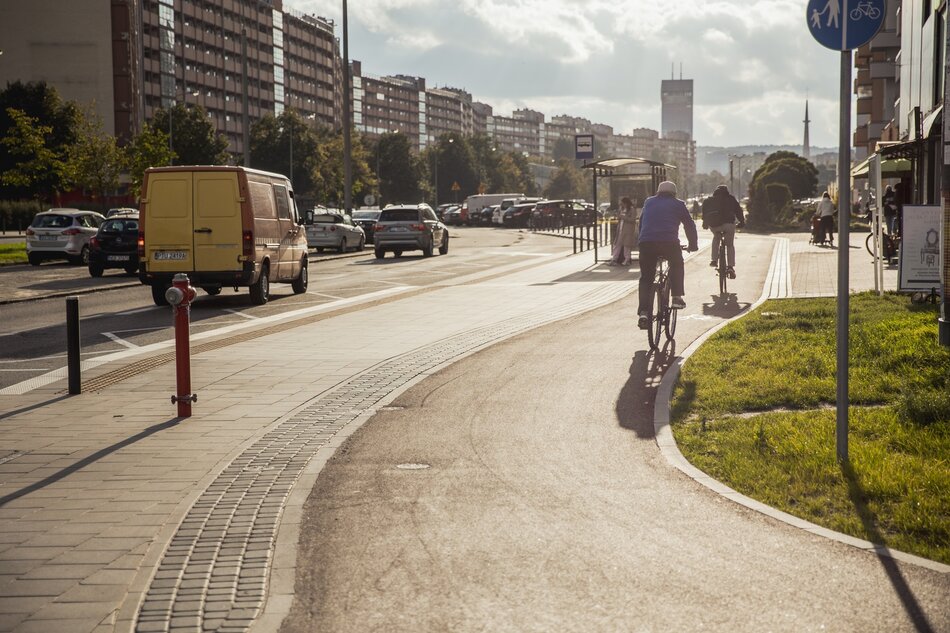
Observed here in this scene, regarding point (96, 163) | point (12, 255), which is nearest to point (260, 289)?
point (12, 255)

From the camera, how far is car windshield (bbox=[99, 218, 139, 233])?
28312 millimetres

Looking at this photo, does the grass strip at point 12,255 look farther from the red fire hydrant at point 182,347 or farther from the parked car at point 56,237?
the red fire hydrant at point 182,347

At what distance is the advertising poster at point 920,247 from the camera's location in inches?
519

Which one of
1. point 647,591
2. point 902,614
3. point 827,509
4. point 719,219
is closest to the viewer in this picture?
point 902,614

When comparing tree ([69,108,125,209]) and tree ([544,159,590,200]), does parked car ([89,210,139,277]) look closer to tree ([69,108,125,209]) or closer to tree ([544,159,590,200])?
tree ([69,108,125,209])

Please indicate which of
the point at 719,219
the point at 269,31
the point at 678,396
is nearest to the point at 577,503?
the point at 678,396

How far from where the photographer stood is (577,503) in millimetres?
5938

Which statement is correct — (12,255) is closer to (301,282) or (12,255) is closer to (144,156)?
(301,282)

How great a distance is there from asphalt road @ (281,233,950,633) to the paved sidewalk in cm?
29

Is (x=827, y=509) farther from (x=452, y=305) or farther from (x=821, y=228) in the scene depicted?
(x=821, y=228)

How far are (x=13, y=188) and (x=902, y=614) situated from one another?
254 feet

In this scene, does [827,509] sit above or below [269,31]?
below

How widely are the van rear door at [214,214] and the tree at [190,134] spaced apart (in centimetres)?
7009

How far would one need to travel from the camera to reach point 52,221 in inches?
1268
